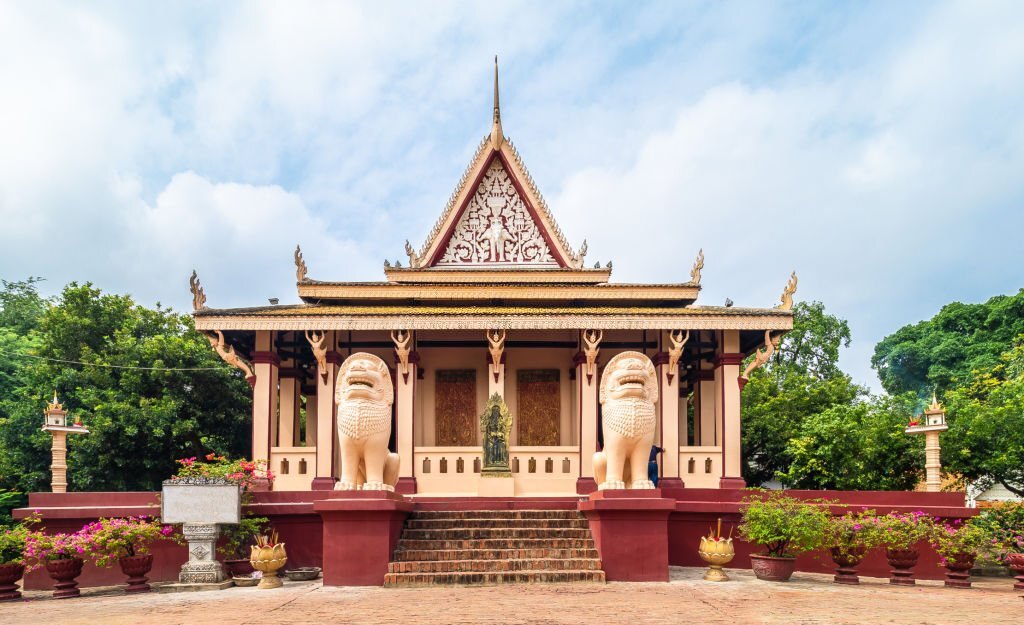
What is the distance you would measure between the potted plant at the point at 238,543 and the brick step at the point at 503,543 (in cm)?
223

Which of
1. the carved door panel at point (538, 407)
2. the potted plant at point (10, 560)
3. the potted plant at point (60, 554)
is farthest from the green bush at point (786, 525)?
the potted plant at point (10, 560)

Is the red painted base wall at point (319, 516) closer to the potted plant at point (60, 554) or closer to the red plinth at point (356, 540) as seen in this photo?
the potted plant at point (60, 554)

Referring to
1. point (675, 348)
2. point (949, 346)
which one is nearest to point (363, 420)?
point (675, 348)

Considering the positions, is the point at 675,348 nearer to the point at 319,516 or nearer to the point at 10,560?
the point at 319,516

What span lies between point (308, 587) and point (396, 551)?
1.16m

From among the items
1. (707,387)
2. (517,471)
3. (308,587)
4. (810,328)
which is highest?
(810,328)

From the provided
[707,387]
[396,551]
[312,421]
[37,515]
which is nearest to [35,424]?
[312,421]

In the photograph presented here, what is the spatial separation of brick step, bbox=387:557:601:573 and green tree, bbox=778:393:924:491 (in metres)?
7.86

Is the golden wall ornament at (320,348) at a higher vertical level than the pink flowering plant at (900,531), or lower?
higher

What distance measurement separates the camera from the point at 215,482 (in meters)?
11.8

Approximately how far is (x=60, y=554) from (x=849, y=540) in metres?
10.2

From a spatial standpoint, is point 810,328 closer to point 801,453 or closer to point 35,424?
point 801,453

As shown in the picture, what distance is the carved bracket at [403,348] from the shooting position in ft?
51.4

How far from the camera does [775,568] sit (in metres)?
11.4
